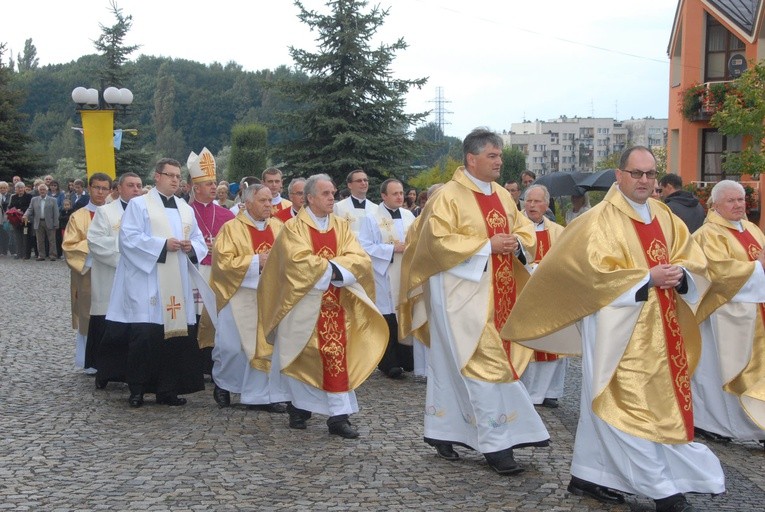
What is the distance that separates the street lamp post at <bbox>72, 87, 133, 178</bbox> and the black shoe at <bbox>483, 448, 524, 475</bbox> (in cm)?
1471

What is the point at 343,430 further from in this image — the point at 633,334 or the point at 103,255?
the point at 103,255

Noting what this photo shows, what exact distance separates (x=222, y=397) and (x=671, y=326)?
14.8ft

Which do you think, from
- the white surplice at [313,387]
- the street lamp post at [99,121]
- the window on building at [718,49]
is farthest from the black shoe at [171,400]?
the window on building at [718,49]

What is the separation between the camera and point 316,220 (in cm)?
829

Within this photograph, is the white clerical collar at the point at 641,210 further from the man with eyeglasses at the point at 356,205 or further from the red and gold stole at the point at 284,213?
the red and gold stole at the point at 284,213

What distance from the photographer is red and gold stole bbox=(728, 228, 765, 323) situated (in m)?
7.93

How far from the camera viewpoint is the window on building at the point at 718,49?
32.8 metres

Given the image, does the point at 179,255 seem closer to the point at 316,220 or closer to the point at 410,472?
the point at 316,220

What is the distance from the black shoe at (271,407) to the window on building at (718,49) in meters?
26.8

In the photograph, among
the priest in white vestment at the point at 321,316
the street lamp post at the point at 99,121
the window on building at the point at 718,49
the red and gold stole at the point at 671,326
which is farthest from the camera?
the window on building at the point at 718,49

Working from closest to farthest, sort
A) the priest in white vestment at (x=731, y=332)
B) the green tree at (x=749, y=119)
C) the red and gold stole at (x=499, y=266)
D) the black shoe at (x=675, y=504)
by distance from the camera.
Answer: the black shoe at (x=675, y=504), the red and gold stole at (x=499, y=266), the priest in white vestment at (x=731, y=332), the green tree at (x=749, y=119)

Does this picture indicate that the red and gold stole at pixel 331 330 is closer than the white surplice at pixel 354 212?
Yes

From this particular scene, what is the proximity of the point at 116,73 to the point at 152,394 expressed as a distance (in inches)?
1244

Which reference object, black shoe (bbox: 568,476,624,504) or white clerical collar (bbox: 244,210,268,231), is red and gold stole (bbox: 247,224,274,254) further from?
black shoe (bbox: 568,476,624,504)
